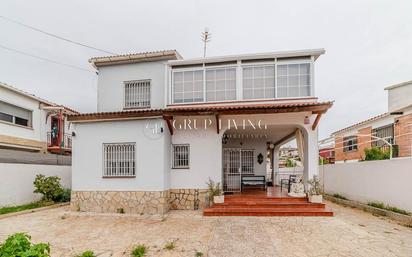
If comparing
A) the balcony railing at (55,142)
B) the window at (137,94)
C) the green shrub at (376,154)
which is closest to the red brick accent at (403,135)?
the green shrub at (376,154)

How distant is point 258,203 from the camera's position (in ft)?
36.3

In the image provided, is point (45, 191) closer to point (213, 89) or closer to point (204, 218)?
point (204, 218)

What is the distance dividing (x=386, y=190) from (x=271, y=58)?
7.99 meters

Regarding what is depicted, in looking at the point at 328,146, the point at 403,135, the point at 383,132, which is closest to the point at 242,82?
the point at 403,135

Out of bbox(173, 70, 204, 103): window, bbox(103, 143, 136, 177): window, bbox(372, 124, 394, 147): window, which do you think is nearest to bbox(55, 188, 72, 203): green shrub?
bbox(103, 143, 136, 177): window

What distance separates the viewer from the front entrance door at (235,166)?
47.0 ft

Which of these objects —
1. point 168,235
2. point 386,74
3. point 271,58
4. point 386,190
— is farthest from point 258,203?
point 386,74

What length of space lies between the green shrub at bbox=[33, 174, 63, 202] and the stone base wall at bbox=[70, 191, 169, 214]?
259 centimetres

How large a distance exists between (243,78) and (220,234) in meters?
8.01

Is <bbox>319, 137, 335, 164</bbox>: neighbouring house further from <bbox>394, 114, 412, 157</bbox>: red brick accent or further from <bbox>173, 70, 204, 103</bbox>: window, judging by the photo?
<bbox>173, 70, 204, 103</bbox>: window

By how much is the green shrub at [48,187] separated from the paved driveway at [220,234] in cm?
262

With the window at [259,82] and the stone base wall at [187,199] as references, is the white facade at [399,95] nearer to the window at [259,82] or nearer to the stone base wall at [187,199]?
the window at [259,82]

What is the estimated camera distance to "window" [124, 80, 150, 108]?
46.3 ft

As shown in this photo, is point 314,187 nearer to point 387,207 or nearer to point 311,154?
point 311,154
